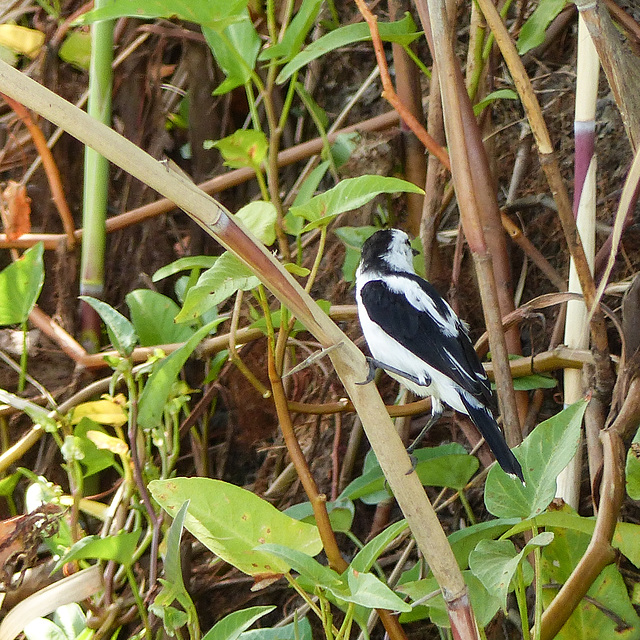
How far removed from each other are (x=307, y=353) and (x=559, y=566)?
827 millimetres

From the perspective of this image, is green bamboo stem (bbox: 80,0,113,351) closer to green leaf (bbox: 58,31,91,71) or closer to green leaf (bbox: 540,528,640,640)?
green leaf (bbox: 58,31,91,71)

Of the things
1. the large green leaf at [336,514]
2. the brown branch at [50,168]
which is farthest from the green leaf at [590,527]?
the brown branch at [50,168]

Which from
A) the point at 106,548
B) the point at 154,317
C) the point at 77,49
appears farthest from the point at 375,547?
the point at 77,49

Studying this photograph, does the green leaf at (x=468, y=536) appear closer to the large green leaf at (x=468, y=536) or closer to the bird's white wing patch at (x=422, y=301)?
the large green leaf at (x=468, y=536)

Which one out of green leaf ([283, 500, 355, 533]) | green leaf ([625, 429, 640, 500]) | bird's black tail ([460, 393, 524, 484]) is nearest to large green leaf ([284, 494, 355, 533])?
green leaf ([283, 500, 355, 533])

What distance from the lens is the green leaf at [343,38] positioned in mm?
1375

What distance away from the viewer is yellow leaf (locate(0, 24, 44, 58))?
6.37ft

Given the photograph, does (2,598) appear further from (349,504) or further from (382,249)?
(382,249)

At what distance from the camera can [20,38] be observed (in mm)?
1959

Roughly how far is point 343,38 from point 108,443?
0.85 meters

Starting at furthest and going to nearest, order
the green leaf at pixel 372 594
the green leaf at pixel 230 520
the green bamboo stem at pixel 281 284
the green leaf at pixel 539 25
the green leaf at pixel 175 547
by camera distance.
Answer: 1. the green leaf at pixel 539 25
2. the green leaf at pixel 230 520
3. the green leaf at pixel 175 547
4. the green leaf at pixel 372 594
5. the green bamboo stem at pixel 281 284

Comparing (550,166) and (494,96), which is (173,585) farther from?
(494,96)

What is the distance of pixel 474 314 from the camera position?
1768mm

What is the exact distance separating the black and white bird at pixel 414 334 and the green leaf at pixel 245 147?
0.91 ft
